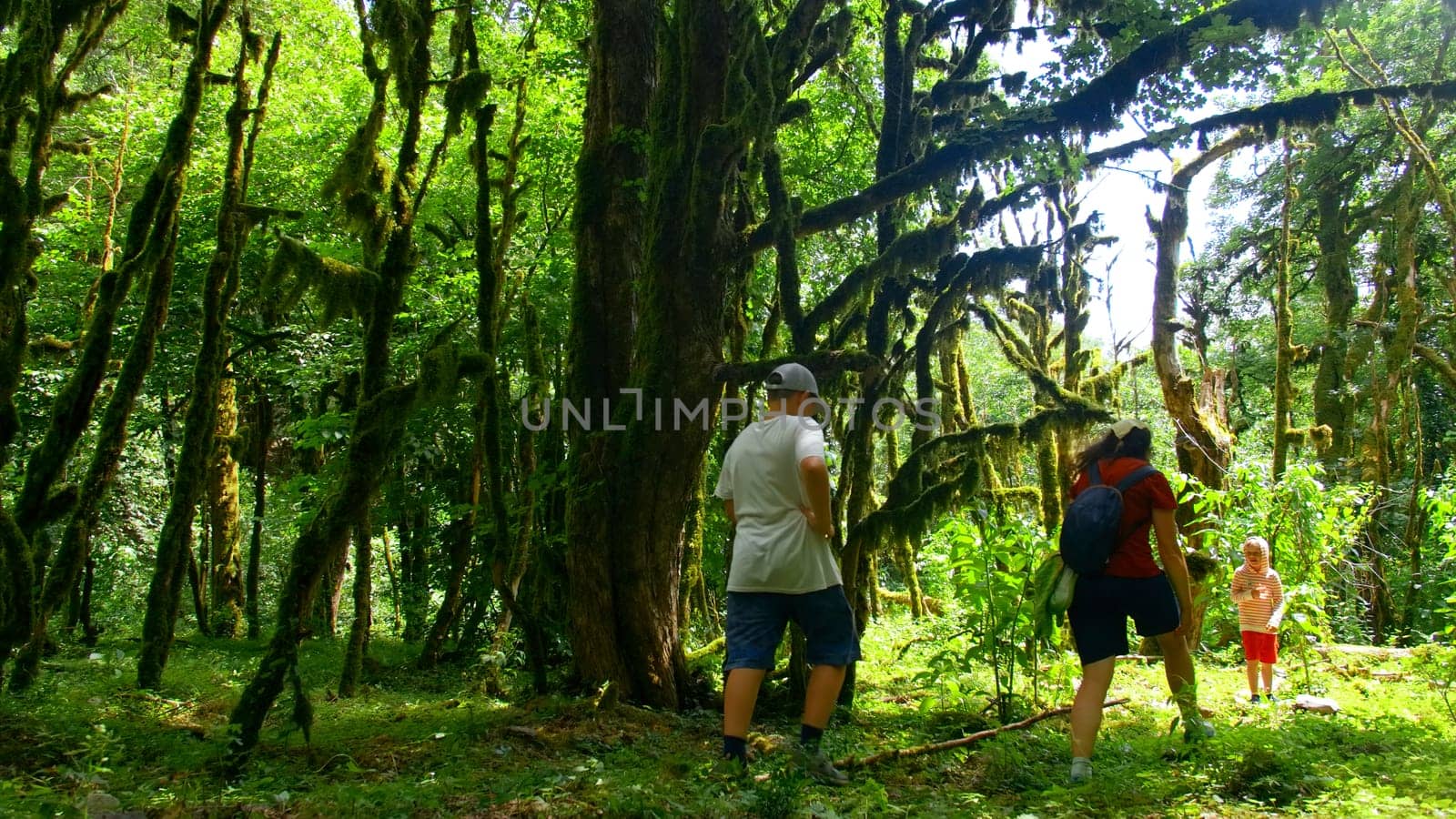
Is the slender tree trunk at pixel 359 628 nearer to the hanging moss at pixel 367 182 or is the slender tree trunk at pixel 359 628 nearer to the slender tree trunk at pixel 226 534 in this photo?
the hanging moss at pixel 367 182

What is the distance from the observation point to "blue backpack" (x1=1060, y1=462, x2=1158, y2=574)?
4574 mm

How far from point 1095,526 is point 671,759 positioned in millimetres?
2579

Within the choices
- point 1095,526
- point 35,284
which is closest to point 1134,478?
point 1095,526

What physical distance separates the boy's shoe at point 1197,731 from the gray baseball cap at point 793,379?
2612mm

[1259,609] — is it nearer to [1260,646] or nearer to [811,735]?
[1260,646]

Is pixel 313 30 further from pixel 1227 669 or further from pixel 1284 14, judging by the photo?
pixel 1227 669

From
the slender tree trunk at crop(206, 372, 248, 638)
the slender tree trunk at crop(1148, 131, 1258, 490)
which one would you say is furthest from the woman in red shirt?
the slender tree trunk at crop(206, 372, 248, 638)

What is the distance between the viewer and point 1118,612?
4.59 m

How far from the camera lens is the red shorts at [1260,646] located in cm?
719

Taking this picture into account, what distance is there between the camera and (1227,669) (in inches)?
388

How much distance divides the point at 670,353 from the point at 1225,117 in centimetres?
566

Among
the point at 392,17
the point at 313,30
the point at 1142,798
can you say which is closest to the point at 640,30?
the point at 392,17

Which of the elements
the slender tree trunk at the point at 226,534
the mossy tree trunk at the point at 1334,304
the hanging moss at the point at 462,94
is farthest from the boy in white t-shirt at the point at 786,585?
the mossy tree trunk at the point at 1334,304

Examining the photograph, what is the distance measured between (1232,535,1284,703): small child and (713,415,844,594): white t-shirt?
15.8 feet
